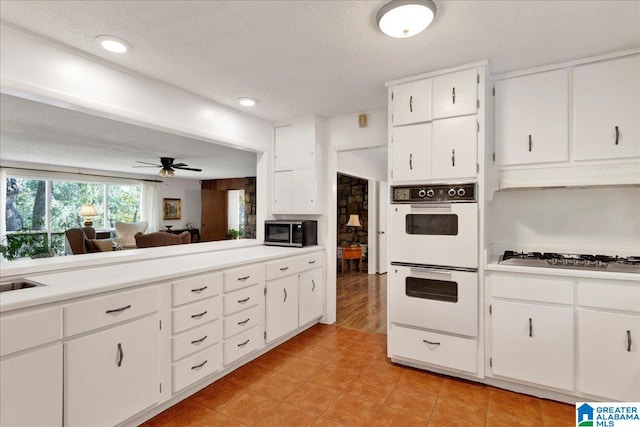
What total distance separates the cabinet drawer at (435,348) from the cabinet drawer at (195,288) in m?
1.50

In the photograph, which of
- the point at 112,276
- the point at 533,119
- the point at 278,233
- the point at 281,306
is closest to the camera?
the point at 112,276

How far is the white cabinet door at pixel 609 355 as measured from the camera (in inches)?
76.9

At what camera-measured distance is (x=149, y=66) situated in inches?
92.2

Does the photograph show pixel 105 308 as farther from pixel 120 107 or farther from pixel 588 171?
pixel 588 171

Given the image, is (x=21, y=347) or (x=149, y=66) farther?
(x=149, y=66)

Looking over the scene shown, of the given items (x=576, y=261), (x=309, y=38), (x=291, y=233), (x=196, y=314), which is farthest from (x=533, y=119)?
(x=196, y=314)

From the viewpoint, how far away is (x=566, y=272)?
83.7 inches

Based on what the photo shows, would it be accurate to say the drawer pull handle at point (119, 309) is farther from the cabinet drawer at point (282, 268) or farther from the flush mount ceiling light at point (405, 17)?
the flush mount ceiling light at point (405, 17)

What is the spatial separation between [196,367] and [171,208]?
7939mm

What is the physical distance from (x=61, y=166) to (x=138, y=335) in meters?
7.11

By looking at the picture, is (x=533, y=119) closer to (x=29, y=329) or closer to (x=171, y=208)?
(x=29, y=329)

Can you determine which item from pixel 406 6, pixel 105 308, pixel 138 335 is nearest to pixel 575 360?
pixel 406 6

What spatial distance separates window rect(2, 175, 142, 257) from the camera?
20.9 feet

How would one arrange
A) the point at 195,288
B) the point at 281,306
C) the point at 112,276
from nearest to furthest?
the point at 112,276 → the point at 195,288 → the point at 281,306
